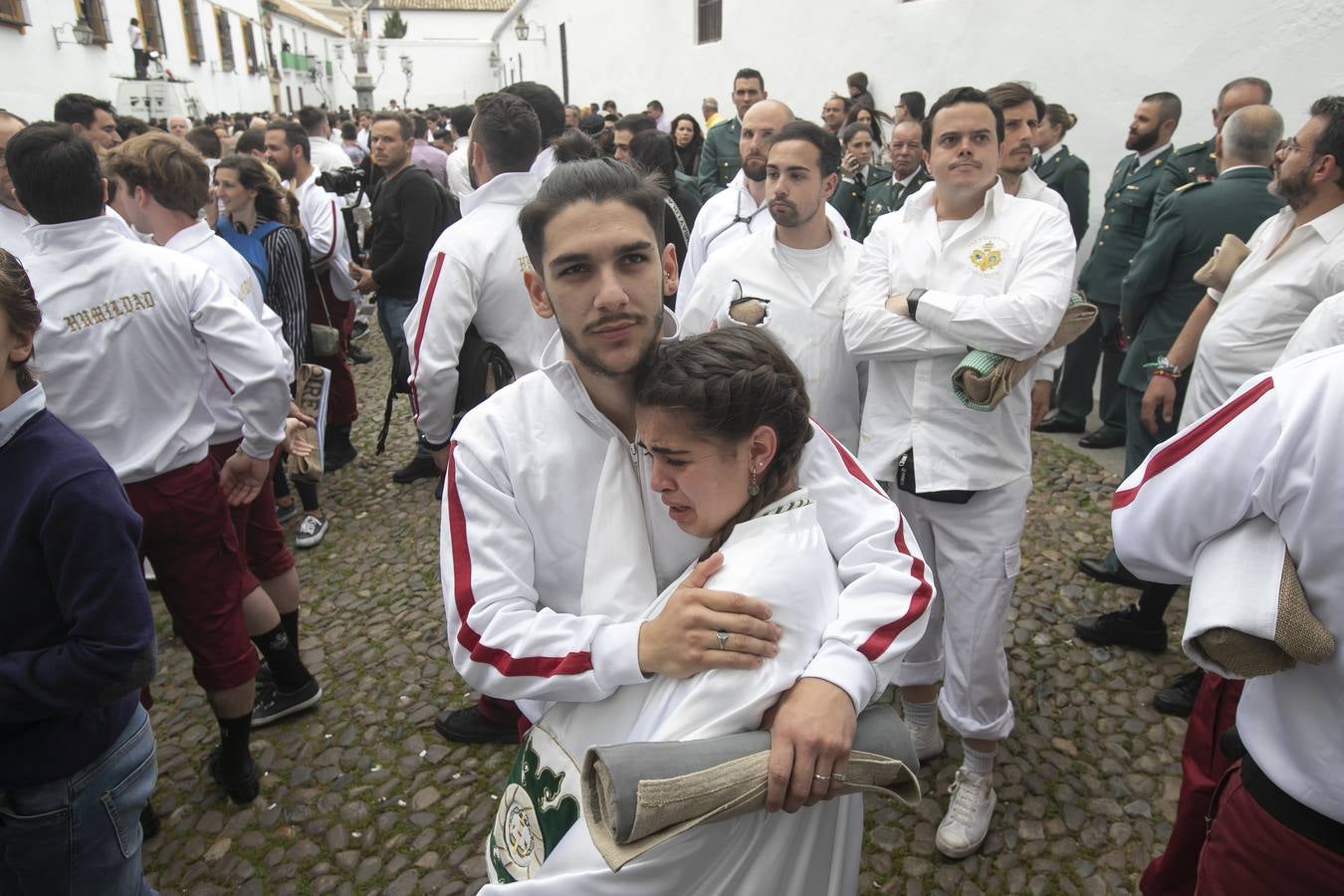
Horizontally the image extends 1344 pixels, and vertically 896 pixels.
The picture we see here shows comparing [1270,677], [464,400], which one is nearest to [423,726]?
[464,400]

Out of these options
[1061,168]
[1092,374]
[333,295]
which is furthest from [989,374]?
[333,295]

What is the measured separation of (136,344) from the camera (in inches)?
111

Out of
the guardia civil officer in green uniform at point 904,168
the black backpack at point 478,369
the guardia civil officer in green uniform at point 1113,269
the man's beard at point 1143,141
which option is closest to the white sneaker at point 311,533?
the black backpack at point 478,369

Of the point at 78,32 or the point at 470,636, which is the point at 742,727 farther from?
the point at 78,32

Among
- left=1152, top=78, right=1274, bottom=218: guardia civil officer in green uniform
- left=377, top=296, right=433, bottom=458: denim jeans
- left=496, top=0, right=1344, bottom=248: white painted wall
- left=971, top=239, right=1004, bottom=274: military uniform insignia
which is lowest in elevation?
left=377, top=296, right=433, bottom=458: denim jeans

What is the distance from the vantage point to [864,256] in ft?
9.73

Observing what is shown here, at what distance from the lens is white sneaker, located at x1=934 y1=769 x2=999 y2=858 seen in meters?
2.76

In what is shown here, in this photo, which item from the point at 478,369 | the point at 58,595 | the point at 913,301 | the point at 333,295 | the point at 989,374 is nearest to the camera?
the point at 58,595

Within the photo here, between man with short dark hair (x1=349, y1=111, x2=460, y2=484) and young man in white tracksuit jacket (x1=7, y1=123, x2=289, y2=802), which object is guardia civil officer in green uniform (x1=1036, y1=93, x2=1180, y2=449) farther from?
young man in white tracksuit jacket (x1=7, y1=123, x2=289, y2=802)

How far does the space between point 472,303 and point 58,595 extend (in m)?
2.19

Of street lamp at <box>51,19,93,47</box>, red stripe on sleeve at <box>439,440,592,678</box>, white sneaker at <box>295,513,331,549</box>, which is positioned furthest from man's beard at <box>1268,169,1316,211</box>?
street lamp at <box>51,19,93,47</box>

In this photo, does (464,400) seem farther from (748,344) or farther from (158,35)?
(158,35)

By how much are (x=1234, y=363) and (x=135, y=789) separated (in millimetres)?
3879

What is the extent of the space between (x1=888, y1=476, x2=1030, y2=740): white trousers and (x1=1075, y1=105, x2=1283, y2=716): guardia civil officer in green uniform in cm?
138
